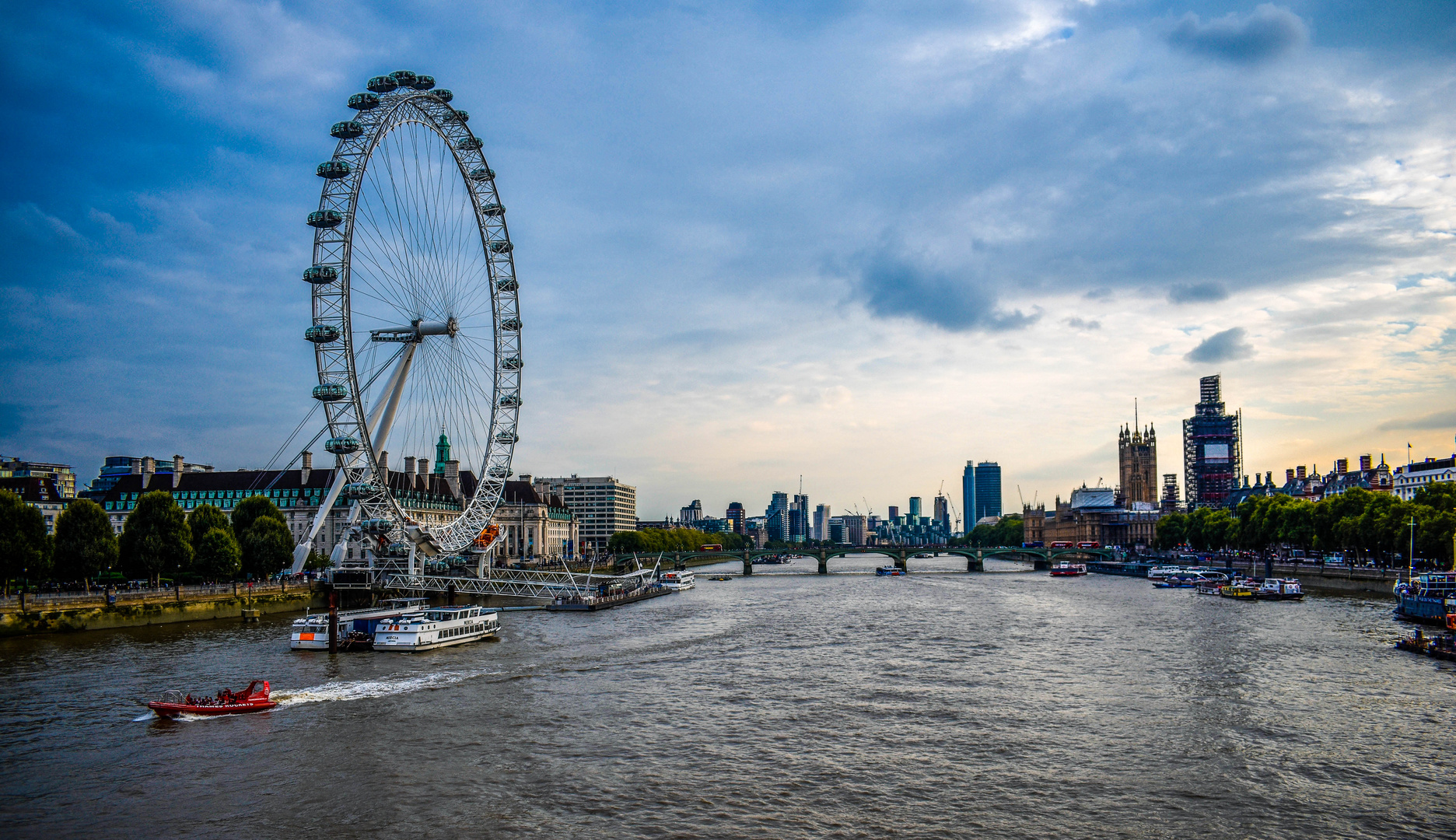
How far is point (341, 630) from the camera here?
195ft

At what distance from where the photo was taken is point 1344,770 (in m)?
29.4

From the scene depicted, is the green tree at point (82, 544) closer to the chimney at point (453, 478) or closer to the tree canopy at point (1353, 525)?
the chimney at point (453, 478)

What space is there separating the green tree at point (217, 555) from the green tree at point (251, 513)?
9.62 meters

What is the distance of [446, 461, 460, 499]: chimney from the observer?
164m

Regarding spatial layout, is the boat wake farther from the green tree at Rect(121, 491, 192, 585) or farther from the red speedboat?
the green tree at Rect(121, 491, 192, 585)

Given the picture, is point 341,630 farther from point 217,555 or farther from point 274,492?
point 274,492

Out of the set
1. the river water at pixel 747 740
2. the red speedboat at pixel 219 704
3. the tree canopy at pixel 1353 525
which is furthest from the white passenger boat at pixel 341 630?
the tree canopy at pixel 1353 525

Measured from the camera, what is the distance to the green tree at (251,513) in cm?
9350

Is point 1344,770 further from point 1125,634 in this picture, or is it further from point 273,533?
point 273,533

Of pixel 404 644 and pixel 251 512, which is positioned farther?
pixel 251 512

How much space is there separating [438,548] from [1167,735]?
64.3 metres

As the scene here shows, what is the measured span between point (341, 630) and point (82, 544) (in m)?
25.7

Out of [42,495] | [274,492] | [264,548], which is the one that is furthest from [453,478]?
[264,548]

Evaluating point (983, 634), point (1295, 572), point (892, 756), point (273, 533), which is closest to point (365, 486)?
point (273, 533)
